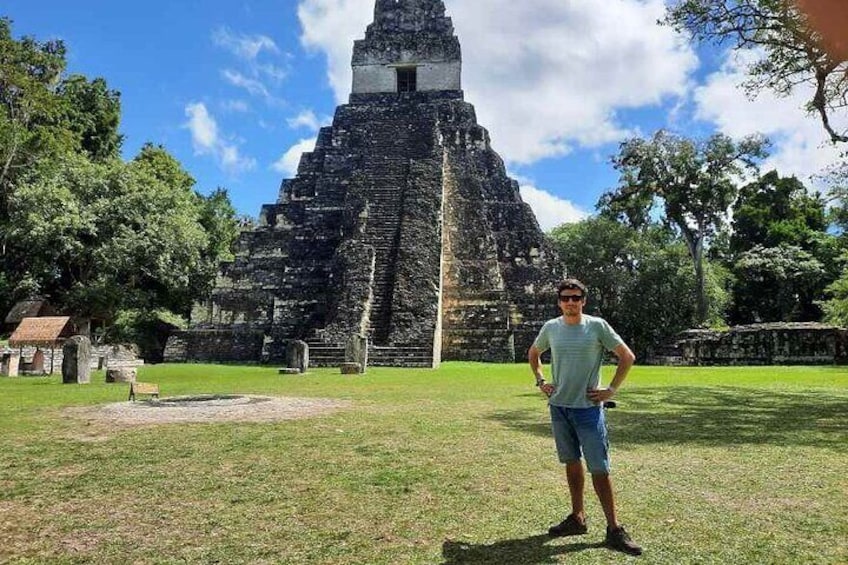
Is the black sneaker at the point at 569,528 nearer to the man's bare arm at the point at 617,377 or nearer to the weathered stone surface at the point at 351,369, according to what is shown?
the man's bare arm at the point at 617,377

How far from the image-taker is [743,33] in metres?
10.4

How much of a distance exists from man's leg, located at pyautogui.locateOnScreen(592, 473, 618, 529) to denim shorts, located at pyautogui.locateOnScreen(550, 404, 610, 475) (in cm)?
3

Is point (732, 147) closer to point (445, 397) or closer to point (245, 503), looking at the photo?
point (445, 397)

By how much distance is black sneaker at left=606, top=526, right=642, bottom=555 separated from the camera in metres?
3.27

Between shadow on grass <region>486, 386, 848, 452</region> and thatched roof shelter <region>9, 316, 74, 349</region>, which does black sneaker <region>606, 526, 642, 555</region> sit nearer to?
shadow on grass <region>486, 386, 848, 452</region>

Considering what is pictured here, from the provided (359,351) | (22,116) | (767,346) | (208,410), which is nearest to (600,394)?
(208,410)

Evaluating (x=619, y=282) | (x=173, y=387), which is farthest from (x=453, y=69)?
(x=173, y=387)

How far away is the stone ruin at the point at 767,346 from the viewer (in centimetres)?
2105

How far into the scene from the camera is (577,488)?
3.68 m

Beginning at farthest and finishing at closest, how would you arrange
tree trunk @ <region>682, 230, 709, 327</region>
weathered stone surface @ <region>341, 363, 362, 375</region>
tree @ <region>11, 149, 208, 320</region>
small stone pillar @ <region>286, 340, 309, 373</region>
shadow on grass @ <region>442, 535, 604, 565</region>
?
tree trunk @ <region>682, 230, 709, 327</region>, tree @ <region>11, 149, 208, 320</region>, small stone pillar @ <region>286, 340, 309, 373</region>, weathered stone surface @ <region>341, 363, 362, 375</region>, shadow on grass @ <region>442, 535, 604, 565</region>

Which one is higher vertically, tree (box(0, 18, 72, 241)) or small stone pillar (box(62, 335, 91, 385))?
tree (box(0, 18, 72, 241))

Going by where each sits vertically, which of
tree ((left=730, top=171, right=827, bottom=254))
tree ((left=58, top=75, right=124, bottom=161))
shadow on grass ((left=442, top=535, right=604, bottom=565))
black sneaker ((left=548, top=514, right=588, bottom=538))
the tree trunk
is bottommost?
shadow on grass ((left=442, top=535, right=604, bottom=565))

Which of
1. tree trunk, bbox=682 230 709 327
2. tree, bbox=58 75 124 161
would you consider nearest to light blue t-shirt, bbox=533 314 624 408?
tree trunk, bbox=682 230 709 327

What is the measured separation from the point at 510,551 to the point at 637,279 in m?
27.6
